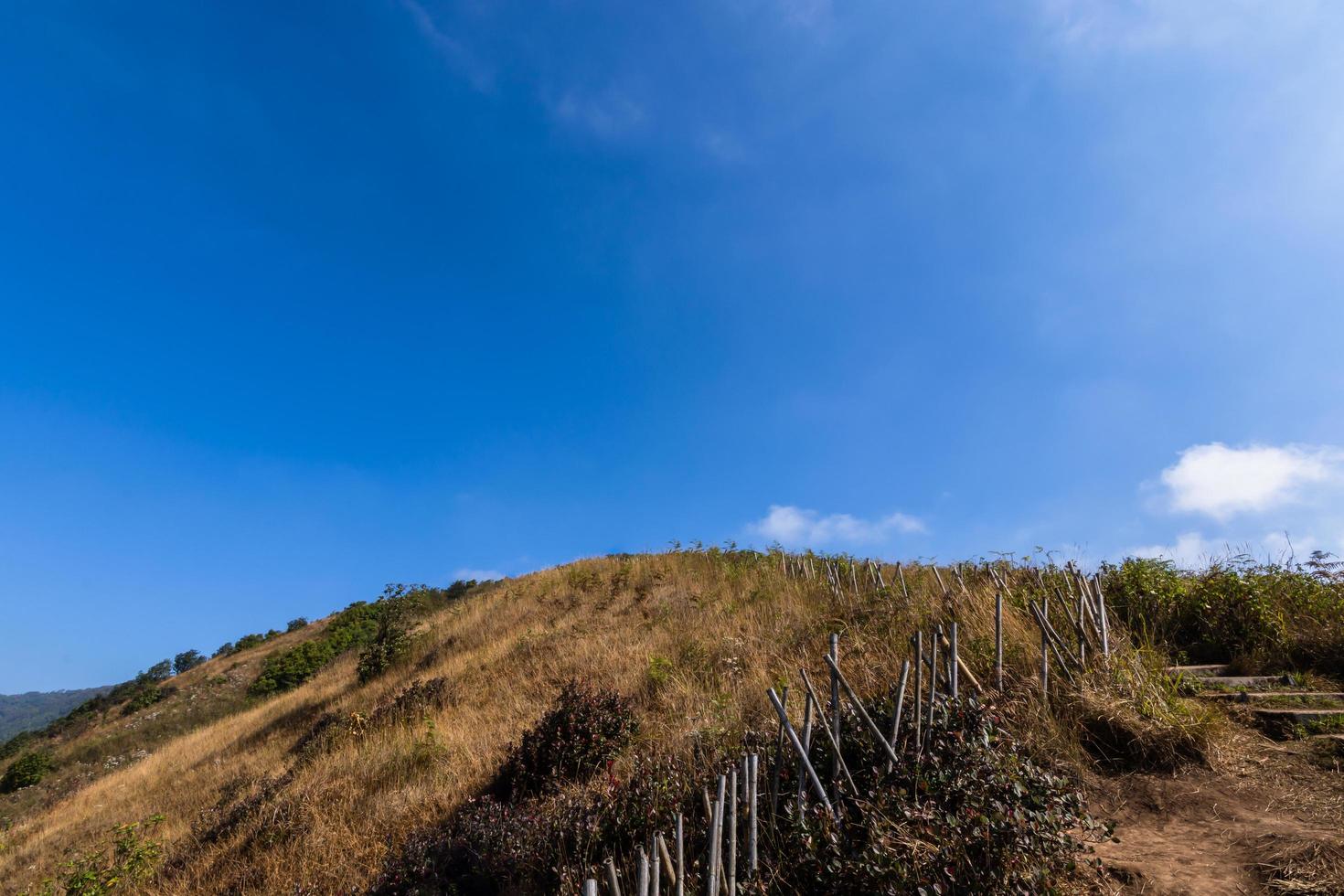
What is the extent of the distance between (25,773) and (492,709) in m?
26.0

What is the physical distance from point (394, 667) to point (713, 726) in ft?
41.4

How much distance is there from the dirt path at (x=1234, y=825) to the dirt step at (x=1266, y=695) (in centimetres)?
74

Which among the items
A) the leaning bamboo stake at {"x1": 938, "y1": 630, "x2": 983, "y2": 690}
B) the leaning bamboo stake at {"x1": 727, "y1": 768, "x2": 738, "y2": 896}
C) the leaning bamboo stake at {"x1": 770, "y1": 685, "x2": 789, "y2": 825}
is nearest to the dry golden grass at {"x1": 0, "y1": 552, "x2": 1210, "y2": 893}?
the leaning bamboo stake at {"x1": 938, "y1": 630, "x2": 983, "y2": 690}

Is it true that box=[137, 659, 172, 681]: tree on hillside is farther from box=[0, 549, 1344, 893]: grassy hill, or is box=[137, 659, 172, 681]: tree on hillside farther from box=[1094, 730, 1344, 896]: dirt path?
box=[1094, 730, 1344, 896]: dirt path

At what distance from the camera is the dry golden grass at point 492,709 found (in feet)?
19.5

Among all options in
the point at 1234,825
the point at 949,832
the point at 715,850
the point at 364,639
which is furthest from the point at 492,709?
the point at 364,639

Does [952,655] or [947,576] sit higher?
[947,576]

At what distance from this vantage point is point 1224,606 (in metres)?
7.03

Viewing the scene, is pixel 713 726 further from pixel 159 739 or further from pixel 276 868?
pixel 159 739

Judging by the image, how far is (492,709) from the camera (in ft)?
30.0

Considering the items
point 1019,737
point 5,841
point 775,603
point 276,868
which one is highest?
point 775,603

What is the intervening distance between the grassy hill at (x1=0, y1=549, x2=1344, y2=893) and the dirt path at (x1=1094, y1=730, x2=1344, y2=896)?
6 cm

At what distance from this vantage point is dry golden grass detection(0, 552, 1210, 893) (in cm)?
596

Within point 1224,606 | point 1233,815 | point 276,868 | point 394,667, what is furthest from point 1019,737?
point 394,667
